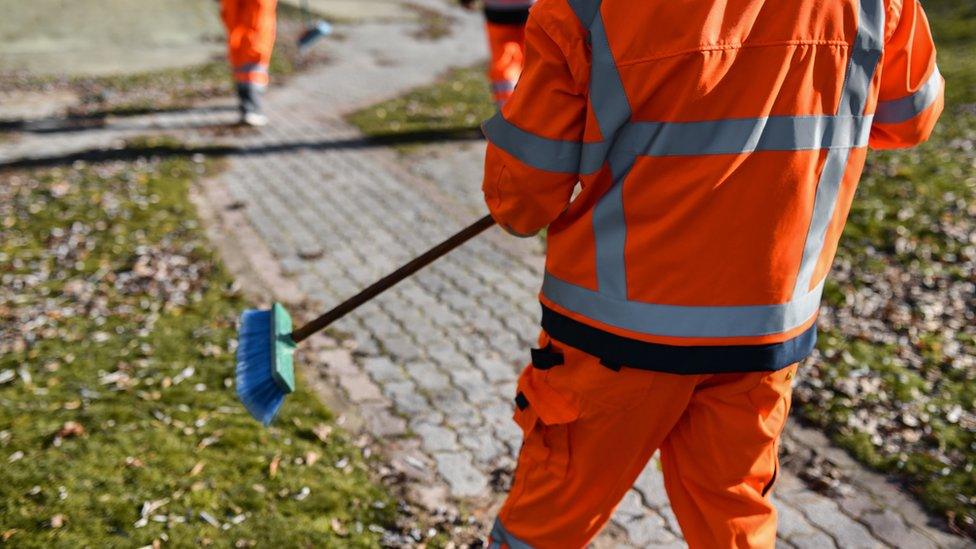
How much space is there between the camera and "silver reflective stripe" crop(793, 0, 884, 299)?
1889mm

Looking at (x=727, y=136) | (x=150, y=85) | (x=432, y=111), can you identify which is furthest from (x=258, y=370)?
(x=150, y=85)

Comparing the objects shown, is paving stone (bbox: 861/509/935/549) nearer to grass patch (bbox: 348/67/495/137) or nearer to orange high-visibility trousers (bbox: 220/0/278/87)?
grass patch (bbox: 348/67/495/137)

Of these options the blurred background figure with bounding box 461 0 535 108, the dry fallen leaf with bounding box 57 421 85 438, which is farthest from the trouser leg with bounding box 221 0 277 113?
the dry fallen leaf with bounding box 57 421 85 438

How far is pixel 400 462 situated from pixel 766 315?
1864 mm

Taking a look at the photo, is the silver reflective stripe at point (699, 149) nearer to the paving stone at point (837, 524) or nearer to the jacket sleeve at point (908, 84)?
the jacket sleeve at point (908, 84)

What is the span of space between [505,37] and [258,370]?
14.3 ft

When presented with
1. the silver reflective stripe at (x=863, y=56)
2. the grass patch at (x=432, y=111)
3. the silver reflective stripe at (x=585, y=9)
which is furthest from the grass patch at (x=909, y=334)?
the grass patch at (x=432, y=111)

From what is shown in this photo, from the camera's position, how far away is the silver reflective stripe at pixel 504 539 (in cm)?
224

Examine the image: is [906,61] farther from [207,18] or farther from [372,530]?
[207,18]

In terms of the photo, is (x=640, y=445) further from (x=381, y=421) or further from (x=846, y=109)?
(x=381, y=421)

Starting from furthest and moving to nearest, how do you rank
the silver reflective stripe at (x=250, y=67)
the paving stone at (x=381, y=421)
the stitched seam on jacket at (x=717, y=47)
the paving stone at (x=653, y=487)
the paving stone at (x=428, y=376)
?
the silver reflective stripe at (x=250, y=67) < the paving stone at (x=428, y=376) < the paving stone at (x=381, y=421) < the paving stone at (x=653, y=487) < the stitched seam on jacket at (x=717, y=47)

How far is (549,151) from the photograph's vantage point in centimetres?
192

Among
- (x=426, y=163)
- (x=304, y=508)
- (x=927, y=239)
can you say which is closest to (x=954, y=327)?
(x=927, y=239)

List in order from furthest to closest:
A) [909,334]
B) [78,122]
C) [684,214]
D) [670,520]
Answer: [78,122] → [909,334] → [670,520] → [684,214]
